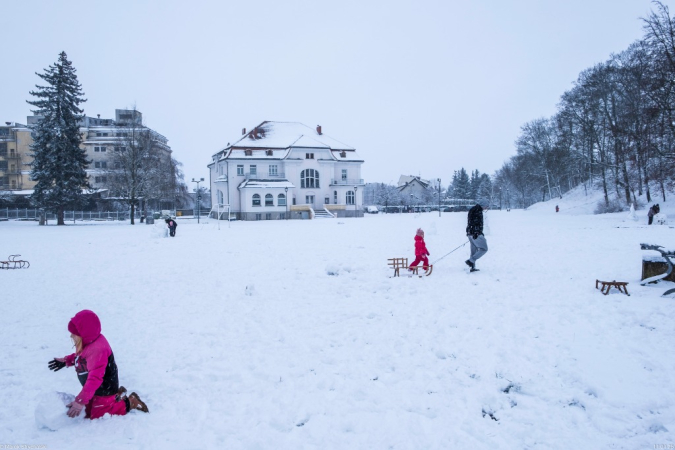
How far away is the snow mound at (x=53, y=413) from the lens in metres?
4.29

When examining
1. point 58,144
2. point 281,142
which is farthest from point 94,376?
point 281,142

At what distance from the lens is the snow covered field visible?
4.28 metres

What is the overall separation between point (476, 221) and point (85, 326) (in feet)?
33.5

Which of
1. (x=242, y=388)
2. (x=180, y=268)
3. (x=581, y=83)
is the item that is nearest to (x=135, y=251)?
(x=180, y=268)

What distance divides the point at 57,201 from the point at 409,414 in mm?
45157

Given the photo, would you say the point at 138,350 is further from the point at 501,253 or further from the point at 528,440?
the point at 501,253

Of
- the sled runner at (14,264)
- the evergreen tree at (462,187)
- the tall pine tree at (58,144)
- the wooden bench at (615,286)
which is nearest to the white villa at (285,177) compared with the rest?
the tall pine tree at (58,144)

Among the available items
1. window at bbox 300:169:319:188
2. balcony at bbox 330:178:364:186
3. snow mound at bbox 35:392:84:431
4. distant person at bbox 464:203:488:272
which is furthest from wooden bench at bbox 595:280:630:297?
balcony at bbox 330:178:364:186

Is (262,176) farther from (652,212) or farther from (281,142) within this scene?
(652,212)

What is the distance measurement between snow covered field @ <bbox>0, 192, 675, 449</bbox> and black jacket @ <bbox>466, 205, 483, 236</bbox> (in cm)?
125

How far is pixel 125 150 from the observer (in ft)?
143

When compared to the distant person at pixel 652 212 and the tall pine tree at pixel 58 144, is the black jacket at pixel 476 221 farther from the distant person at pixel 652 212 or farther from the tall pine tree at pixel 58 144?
the tall pine tree at pixel 58 144

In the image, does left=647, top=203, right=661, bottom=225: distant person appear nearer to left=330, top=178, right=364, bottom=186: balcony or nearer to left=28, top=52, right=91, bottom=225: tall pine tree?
left=330, top=178, right=364, bottom=186: balcony

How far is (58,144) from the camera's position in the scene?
38875mm
